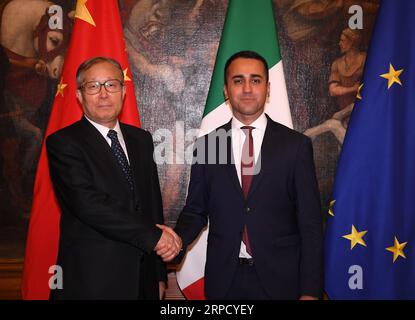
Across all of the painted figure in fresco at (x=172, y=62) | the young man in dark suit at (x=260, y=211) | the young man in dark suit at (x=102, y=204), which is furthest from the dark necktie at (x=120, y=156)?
the painted figure in fresco at (x=172, y=62)

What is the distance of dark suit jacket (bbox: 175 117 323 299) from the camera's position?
2.22 m

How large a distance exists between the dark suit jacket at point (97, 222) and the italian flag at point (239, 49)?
0.92 meters

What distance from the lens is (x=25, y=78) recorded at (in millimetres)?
3639

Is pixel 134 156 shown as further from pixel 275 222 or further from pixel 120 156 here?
pixel 275 222

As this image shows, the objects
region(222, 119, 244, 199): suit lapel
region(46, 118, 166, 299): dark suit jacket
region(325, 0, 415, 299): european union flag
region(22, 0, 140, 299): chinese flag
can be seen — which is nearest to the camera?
region(46, 118, 166, 299): dark suit jacket

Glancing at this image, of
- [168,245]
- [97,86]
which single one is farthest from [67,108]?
[168,245]

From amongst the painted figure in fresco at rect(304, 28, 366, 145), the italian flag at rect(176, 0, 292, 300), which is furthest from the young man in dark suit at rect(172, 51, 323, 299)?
the painted figure in fresco at rect(304, 28, 366, 145)

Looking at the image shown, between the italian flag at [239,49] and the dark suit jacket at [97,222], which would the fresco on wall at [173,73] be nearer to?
the italian flag at [239,49]

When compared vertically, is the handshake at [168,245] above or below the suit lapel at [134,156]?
below

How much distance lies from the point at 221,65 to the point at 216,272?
174 cm

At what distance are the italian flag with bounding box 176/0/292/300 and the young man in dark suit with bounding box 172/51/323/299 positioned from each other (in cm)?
92

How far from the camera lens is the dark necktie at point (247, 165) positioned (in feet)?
7.51

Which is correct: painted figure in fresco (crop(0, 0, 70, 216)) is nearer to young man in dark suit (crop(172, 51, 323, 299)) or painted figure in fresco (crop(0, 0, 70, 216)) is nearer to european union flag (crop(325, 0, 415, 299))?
young man in dark suit (crop(172, 51, 323, 299))

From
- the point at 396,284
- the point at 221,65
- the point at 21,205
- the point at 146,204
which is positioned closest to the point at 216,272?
the point at 146,204
